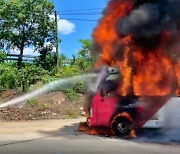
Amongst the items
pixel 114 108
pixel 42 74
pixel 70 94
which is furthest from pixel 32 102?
pixel 114 108

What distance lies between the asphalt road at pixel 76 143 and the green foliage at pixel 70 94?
6737 mm

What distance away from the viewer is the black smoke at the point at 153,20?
10.5 m

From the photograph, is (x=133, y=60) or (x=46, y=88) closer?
(x=133, y=60)

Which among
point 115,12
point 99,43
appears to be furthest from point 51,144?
point 115,12

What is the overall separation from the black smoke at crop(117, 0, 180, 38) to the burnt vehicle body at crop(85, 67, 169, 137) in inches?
53.0

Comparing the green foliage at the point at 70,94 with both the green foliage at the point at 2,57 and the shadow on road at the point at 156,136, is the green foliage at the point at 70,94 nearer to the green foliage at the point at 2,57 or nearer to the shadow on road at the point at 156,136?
the green foliage at the point at 2,57

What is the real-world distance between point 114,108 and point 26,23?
1824 cm

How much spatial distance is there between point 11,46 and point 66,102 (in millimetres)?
10834

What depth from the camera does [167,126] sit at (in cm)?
963

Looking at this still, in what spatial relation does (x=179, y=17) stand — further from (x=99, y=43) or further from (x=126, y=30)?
(x=99, y=43)

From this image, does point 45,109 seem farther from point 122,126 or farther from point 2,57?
point 2,57

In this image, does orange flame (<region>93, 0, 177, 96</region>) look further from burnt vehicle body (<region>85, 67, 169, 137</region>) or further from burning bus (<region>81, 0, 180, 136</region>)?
burnt vehicle body (<region>85, 67, 169, 137</region>)

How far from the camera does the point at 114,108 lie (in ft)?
32.4

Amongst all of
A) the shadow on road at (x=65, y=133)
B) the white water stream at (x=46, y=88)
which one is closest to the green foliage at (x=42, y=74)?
the white water stream at (x=46, y=88)
